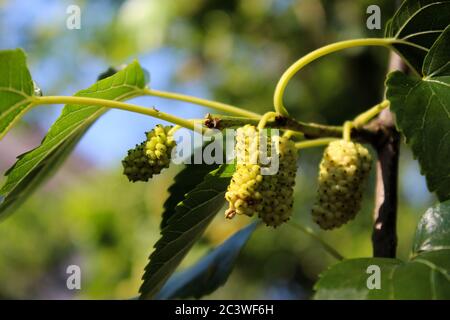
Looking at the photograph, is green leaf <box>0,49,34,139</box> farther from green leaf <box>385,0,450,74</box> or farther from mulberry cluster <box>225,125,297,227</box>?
green leaf <box>385,0,450,74</box>

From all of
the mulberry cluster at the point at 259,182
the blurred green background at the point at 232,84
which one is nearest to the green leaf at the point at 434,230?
the mulberry cluster at the point at 259,182

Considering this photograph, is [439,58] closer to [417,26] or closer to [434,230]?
[417,26]

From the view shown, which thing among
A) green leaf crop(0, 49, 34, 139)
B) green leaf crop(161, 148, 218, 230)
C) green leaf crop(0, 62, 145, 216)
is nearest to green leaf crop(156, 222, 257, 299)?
green leaf crop(161, 148, 218, 230)

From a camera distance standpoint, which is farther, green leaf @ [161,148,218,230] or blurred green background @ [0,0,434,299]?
blurred green background @ [0,0,434,299]

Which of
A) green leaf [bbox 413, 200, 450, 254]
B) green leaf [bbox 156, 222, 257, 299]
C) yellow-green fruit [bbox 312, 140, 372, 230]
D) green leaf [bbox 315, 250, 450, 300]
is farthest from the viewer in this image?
green leaf [bbox 156, 222, 257, 299]

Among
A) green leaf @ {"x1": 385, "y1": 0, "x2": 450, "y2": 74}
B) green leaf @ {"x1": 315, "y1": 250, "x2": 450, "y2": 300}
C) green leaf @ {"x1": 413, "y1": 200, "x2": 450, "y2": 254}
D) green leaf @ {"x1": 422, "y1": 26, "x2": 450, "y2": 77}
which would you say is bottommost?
green leaf @ {"x1": 315, "y1": 250, "x2": 450, "y2": 300}
